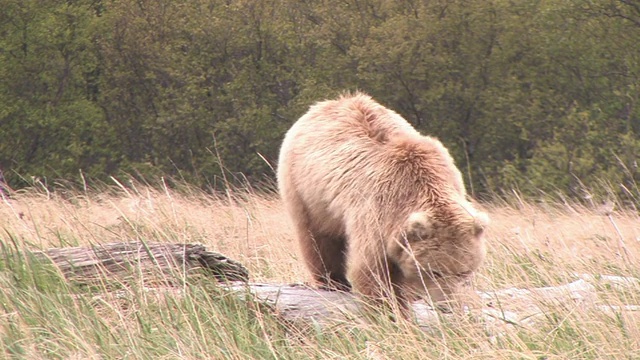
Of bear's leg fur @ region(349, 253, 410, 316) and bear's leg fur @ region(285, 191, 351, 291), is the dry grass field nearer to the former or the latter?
bear's leg fur @ region(349, 253, 410, 316)

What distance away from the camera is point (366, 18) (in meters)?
29.4

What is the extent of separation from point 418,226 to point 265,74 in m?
24.2

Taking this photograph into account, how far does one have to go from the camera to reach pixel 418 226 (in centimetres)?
527

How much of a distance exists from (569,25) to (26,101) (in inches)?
642

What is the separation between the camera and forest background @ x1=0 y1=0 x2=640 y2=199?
2602 cm

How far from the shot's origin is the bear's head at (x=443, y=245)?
5.26m

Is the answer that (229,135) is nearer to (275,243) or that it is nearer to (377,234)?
(275,243)

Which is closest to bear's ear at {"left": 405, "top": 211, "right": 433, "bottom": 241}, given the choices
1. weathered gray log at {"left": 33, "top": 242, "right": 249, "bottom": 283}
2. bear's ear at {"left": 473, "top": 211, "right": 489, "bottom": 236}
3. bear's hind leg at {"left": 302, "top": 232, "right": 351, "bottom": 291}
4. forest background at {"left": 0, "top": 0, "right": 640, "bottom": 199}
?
bear's ear at {"left": 473, "top": 211, "right": 489, "bottom": 236}

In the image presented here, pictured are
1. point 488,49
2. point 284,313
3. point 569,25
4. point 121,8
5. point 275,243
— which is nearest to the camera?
point 284,313

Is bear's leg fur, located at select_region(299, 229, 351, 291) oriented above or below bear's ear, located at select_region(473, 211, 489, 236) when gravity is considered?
below

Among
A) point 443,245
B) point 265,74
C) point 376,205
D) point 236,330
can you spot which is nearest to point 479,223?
point 443,245

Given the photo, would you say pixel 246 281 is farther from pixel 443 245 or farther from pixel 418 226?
pixel 443 245

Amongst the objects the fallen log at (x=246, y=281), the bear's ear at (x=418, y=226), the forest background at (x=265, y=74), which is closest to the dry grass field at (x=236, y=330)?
the fallen log at (x=246, y=281)

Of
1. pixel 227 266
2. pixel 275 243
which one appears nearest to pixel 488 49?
pixel 275 243
